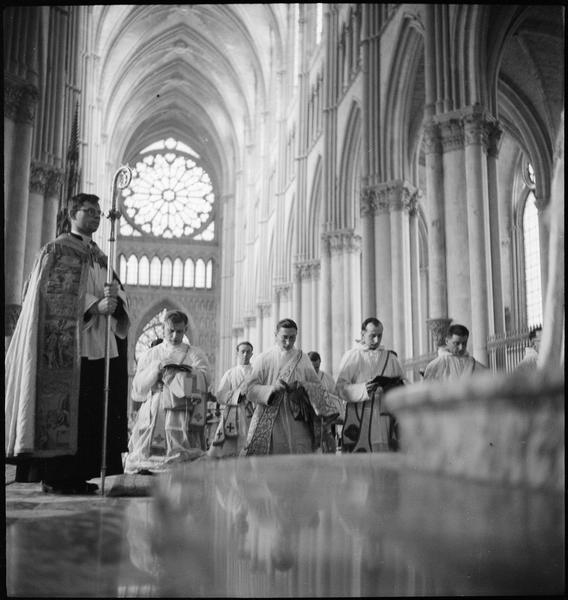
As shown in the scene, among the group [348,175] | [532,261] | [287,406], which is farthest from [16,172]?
[532,261]

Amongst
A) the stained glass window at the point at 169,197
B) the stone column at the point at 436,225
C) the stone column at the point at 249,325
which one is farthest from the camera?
the stained glass window at the point at 169,197

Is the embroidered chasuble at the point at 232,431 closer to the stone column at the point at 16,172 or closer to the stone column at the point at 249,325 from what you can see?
the stone column at the point at 16,172

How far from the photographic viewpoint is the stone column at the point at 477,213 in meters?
11.3

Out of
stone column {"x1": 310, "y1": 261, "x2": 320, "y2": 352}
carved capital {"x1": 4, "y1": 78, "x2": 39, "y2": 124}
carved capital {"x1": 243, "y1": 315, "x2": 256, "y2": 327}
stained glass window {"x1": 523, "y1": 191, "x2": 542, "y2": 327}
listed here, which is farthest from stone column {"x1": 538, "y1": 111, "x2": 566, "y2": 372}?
carved capital {"x1": 243, "y1": 315, "x2": 256, "y2": 327}

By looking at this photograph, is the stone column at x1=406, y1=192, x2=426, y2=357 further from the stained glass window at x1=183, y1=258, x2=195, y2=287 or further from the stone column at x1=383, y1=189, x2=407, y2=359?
the stained glass window at x1=183, y1=258, x2=195, y2=287

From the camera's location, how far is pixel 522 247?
2242 centimetres

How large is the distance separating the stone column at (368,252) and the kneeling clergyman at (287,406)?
9.29 m

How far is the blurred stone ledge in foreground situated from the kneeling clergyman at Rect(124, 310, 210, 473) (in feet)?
17.2

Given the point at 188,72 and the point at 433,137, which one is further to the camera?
the point at 188,72

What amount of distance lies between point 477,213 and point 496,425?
10.5 metres

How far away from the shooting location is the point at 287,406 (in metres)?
6.54

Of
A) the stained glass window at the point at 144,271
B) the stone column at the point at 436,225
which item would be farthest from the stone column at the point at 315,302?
the stained glass window at the point at 144,271

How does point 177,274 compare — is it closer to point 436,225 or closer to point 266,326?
point 266,326

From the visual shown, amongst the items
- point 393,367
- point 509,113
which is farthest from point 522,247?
point 393,367
